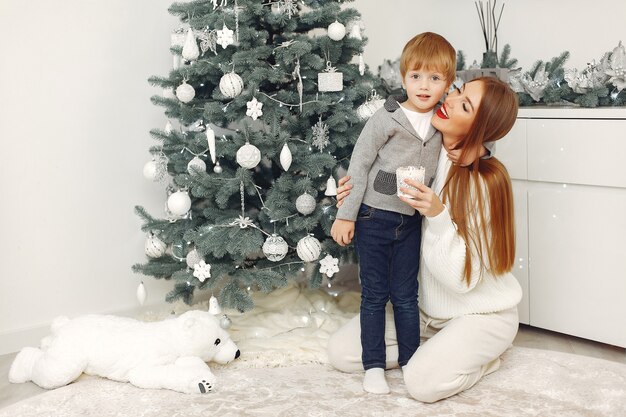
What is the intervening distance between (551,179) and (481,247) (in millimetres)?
567

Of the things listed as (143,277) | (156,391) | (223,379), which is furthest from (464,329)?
(143,277)

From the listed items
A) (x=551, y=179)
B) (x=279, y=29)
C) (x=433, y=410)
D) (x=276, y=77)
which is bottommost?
(x=433, y=410)

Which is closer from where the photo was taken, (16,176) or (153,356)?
(153,356)

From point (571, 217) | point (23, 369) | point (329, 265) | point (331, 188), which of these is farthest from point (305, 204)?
point (23, 369)

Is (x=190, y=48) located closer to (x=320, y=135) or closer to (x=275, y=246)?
(x=320, y=135)

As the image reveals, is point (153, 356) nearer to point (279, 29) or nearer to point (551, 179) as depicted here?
point (279, 29)

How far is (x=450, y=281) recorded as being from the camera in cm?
232

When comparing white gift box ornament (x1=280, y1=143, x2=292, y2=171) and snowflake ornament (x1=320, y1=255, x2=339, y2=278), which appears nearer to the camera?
white gift box ornament (x1=280, y1=143, x2=292, y2=171)

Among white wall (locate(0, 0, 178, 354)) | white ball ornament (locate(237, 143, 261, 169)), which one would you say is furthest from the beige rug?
white ball ornament (locate(237, 143, 261, 169))

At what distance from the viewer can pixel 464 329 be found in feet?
7.63

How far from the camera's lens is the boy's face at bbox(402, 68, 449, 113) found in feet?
7.32

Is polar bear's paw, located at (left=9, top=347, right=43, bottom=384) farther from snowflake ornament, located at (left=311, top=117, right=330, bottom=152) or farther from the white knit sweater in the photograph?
the white knit sweater

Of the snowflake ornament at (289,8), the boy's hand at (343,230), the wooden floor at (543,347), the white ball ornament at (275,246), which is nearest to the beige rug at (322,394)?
the wooden floor at (543,347)

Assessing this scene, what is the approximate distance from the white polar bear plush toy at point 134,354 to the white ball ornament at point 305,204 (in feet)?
1.57
